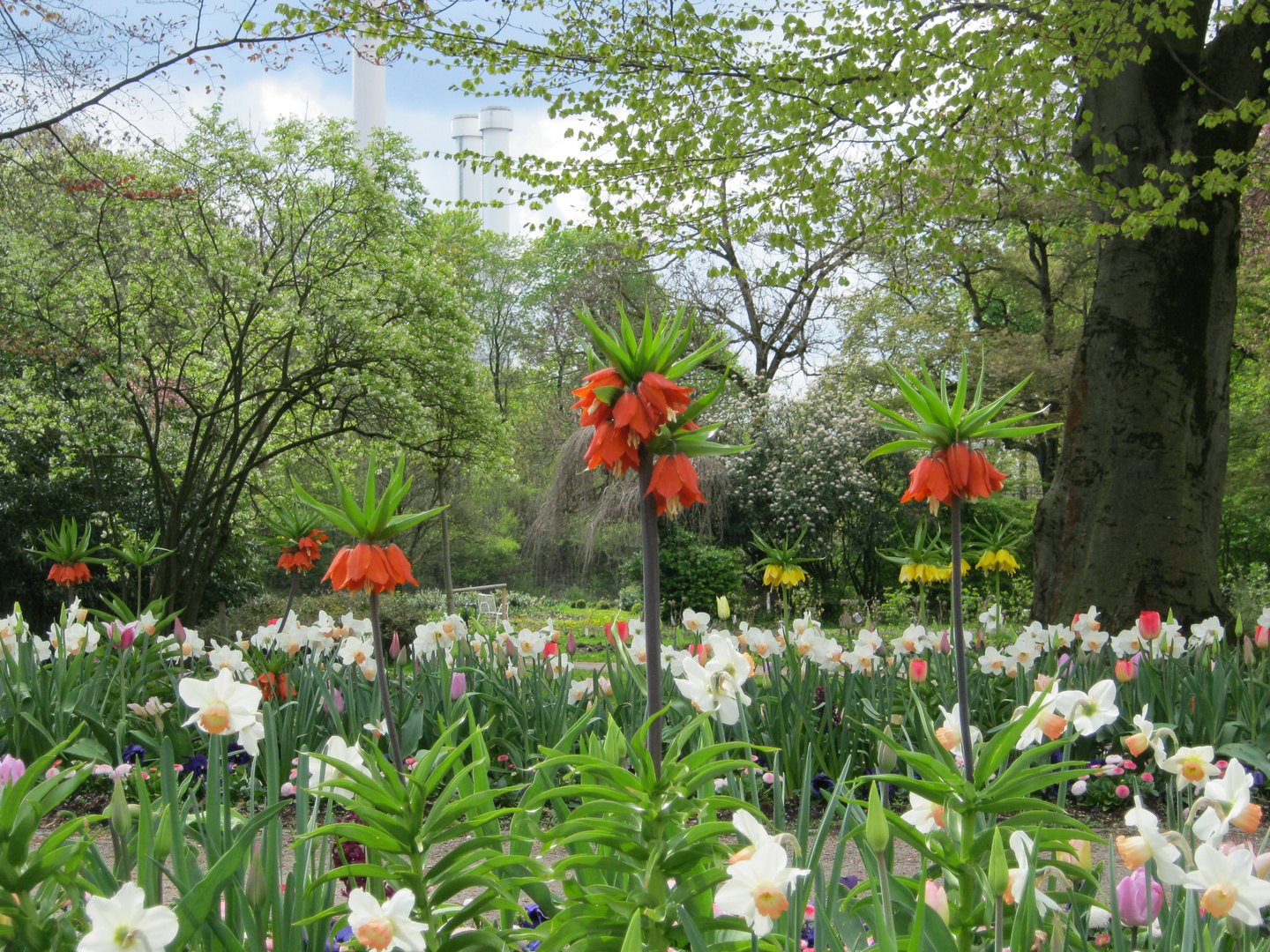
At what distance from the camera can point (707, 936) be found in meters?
1.38

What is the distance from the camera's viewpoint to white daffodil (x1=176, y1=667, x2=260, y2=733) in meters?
1.59

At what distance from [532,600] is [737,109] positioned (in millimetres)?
17379

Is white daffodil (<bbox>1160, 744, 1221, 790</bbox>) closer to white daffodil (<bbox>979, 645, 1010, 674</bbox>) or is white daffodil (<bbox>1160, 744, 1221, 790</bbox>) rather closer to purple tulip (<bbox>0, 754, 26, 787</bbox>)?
purple tulip (<bbox>0, 754, 26, 787</bbox>)

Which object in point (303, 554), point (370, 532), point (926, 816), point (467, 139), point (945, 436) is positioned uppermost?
point (467, 139)

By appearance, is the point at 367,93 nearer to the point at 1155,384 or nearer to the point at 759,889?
the point at 1155,384

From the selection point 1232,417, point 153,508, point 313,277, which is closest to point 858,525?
point 1232,417

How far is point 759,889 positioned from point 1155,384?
A: 679 centimetres

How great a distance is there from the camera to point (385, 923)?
113 cm

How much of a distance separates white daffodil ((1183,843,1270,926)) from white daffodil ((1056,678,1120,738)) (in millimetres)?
381

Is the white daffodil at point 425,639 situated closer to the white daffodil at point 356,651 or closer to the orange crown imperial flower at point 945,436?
the white daffodil at point 356,651

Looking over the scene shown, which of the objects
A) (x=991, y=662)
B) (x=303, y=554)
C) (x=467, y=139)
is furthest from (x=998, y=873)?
(x=467, y=139)

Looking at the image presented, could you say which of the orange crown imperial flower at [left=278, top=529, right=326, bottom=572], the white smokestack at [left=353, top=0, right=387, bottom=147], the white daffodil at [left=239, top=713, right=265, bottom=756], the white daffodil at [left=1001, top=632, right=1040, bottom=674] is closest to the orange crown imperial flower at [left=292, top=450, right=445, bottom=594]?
the white daffodil at [left=239, top=713, right=265, bottom=756]

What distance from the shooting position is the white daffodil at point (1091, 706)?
1564 mm

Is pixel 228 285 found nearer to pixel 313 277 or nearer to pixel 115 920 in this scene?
pixel 313 277
